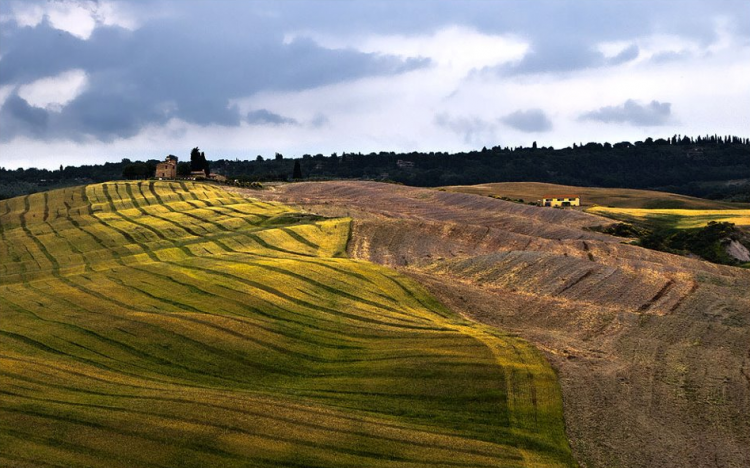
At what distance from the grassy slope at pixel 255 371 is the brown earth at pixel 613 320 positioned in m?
2.30

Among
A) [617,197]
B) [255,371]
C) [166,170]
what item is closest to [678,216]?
[617,197]

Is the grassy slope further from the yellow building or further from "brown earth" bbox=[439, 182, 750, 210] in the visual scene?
"brown earth" bbox=[439, 182, 750, 210]

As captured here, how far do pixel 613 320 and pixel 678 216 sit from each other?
93511 mm

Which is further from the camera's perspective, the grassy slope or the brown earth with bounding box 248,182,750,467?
the brown earth with bounding box 248,182,750,467

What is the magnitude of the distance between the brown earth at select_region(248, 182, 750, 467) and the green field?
91.7 feet

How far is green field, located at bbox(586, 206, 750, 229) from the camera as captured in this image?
124 metres

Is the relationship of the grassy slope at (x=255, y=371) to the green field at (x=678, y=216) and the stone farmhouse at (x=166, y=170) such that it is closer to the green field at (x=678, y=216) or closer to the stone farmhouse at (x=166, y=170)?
the green field at (x=678, y=216)

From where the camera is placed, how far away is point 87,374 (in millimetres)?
40094

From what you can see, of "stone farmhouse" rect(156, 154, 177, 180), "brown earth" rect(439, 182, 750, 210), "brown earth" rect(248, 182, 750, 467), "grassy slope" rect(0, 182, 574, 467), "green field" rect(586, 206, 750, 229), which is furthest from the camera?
"stone farmhouse" rect(156, 154, 177, 180)

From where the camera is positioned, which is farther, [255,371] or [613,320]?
[613,320]

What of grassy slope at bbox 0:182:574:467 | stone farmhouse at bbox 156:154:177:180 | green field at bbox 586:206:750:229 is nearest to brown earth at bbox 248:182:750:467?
grassy slope at bbox 0:182:574:467

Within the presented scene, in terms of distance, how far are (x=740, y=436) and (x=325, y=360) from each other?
22.0 metres

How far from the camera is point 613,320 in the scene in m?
52.5

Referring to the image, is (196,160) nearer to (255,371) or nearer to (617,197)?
(617,197)
